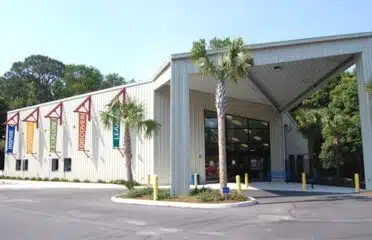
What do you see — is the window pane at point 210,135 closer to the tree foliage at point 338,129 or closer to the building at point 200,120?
the building at point 200,120

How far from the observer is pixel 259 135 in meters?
33.5

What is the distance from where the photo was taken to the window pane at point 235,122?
107ft

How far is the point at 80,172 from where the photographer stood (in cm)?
3497

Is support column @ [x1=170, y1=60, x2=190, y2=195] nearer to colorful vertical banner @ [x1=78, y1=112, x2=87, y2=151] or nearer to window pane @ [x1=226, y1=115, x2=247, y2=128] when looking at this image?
window pane @ [x1=226, y1=115, x2=247, y2=128]

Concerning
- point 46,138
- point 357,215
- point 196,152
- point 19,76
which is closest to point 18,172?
point 46,138

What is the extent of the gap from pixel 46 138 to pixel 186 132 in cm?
2487

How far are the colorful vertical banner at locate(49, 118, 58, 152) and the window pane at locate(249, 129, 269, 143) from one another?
58.9 ft

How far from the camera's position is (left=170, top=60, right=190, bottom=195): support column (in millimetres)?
18547

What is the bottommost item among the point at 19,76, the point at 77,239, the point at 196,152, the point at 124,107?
the point at 77,239

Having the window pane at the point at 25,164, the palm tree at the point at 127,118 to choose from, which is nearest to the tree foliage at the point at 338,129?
the palm tree at the point at 127,118

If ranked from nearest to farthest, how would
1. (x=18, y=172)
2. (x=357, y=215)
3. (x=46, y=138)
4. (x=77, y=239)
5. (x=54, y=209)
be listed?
(x=77, y=239) → (x=357, y=215) → (x=54, y=209) → (x=46, y=138) → (x=18, y=172)

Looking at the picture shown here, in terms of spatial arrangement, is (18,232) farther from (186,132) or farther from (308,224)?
(186,132)

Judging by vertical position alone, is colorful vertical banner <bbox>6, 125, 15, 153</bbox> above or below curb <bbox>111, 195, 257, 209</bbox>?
above

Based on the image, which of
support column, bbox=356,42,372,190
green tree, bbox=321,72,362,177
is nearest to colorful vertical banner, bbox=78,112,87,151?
green tree, bbox=321,72,362,177
